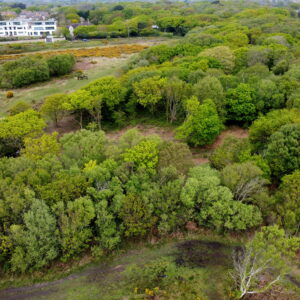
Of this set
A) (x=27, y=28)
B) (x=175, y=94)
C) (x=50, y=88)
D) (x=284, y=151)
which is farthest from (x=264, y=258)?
(x=27, y=28)

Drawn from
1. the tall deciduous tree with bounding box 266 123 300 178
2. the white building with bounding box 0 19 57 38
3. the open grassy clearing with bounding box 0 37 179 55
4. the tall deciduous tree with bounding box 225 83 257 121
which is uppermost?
the white building with bounding box 0 19 57 38

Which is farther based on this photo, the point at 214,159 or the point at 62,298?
the point at 214,159

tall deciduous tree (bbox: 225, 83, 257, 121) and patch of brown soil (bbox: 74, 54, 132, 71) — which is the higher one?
patch of brown soil (bbox: 74, 54, 132, 71)

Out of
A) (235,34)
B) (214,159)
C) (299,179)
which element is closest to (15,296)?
(214,159)

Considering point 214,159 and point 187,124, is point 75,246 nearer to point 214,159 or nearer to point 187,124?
point 214,159

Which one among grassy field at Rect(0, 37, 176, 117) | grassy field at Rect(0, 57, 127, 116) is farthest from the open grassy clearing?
grassy field at Rect(0, 57, 127, 116)

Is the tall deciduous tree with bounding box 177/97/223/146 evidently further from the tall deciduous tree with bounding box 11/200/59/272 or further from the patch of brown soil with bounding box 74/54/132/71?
the patch of brown soil with bounding box 74/54/132/71

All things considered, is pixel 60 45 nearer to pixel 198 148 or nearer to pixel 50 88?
pixel 50 88
